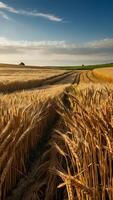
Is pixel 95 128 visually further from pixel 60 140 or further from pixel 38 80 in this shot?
pixel 38 80

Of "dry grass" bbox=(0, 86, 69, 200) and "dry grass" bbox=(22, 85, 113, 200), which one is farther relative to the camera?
"dry grass" bbox=(0, 86, 69, 200)

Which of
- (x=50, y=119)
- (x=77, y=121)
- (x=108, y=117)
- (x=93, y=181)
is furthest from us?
(x=50, y=119)

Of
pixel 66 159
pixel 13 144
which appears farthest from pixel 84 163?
pixel 13 144

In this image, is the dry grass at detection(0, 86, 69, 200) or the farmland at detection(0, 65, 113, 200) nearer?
the farmland at detection(0, 65, 113, 200)

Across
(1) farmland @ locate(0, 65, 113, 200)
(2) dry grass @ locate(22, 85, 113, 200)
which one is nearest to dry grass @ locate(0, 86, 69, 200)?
(1) farmland @ locate(0, 65, 113, 200)

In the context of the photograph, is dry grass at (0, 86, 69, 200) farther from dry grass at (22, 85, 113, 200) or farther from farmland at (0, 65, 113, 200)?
dry grass at (22, 85, 113, 200)

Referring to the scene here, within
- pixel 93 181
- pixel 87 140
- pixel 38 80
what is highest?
pixel 87 140

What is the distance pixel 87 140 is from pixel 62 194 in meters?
0.83

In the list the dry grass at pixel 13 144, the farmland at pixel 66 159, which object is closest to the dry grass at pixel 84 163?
the farmland at pixel 66 159

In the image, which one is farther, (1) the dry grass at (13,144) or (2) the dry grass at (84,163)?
(1) the dry grass at (13,144)

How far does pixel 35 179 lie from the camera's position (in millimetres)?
3658

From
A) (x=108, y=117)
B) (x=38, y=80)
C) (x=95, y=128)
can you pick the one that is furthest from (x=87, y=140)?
(x=38, y=80)

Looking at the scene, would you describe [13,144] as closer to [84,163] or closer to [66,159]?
[66,159]

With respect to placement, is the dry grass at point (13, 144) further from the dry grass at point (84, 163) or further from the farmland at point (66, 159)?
the dry grass at point (84, 163)
